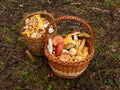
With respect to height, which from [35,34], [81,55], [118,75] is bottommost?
[118,75]

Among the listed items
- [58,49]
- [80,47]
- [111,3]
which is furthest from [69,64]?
[111,3]

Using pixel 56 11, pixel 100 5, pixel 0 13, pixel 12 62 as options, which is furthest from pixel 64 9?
pixel 12 62

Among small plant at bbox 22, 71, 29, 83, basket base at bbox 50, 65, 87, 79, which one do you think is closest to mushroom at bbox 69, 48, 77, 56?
basket base at bbox 50, 65, 87, 79

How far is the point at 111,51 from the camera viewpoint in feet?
12.3

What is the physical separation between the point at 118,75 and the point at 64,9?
1.70 m

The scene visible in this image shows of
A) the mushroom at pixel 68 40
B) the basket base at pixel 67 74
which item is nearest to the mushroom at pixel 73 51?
the mushroom at pixel 68 40

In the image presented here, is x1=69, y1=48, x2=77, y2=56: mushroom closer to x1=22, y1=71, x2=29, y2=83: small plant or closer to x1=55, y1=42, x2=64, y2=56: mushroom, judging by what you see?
x1=55, y1=42, x2=64, y2=56: mushroom

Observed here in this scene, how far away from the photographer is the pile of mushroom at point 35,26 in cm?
335

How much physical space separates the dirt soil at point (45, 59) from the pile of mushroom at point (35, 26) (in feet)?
1.47

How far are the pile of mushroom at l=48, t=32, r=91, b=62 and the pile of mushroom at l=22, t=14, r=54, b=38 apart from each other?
198mm

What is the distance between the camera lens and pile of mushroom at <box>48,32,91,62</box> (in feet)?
10.2

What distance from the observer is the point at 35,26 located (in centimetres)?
343

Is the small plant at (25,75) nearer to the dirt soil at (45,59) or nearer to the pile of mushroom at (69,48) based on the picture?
the dirt soil at (45,59)

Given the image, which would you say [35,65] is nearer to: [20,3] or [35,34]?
[35,34]
